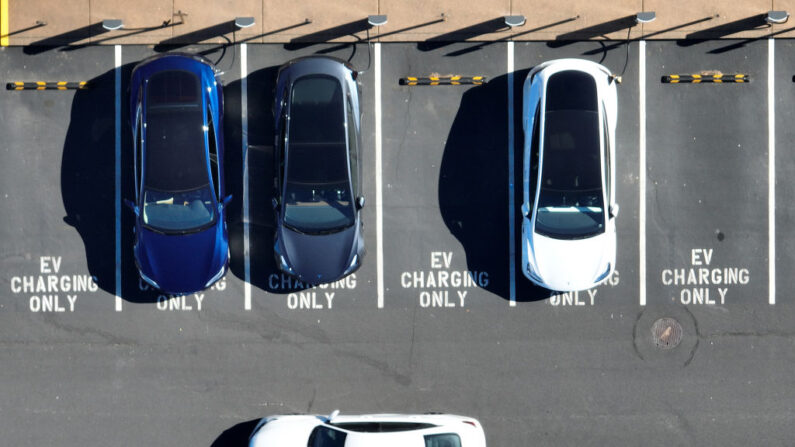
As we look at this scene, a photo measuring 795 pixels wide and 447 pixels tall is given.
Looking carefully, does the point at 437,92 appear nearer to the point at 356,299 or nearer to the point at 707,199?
the point at 356,299

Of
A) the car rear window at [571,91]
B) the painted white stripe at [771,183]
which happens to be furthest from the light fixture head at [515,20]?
the painted white stripe at [771,183]

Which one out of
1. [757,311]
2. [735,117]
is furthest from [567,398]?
[735,117]

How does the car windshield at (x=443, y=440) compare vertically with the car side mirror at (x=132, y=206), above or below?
below

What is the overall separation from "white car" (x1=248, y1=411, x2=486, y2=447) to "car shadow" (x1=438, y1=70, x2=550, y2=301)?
2.50 metres

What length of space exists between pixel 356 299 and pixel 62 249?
509cm

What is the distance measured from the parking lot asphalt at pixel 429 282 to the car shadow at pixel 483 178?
0.11ft

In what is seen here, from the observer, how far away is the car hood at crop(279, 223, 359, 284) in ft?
44.2

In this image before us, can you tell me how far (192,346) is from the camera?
14.2 meters

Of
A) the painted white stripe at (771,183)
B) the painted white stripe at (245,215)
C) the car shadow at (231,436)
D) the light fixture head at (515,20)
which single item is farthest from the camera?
the painted white stripe at (771,183)

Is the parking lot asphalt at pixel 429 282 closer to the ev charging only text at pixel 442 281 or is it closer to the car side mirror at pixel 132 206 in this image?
the ev charging only text at pixel 442 281

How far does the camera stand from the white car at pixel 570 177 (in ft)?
44.2

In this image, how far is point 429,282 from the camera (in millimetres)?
14305

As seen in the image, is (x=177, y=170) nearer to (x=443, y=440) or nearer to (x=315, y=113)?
(x=315, y=113)

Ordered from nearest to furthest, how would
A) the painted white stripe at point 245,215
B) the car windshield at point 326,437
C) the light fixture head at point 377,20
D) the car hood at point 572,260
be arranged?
the car windshield at point 326,437
the car hood at point 572,260
the light fixture head at point 377,20
the painted white stripe at point 245,215
